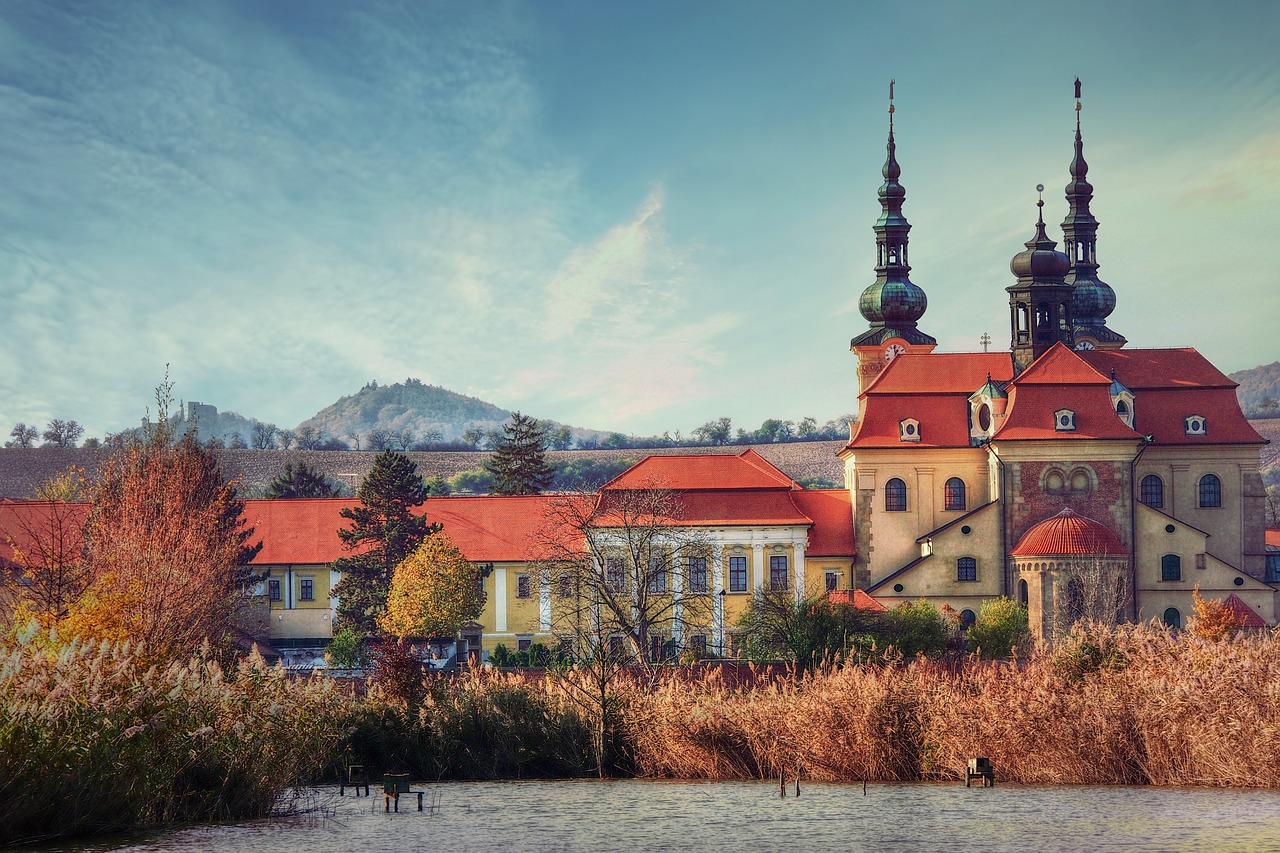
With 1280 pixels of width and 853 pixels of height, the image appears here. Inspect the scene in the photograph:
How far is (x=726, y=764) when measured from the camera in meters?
24.8

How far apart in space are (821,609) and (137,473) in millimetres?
19717

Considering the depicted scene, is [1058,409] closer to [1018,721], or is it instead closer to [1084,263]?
[1084,263]

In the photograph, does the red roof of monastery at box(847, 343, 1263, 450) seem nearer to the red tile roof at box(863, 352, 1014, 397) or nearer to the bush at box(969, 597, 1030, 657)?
the red tile roof at box(863, 352, 1014, 397)

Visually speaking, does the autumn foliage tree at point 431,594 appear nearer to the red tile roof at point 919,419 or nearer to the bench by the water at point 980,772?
the red tile roof at point 919,419

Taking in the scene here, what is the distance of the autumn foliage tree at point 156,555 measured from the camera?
2995 centimetres

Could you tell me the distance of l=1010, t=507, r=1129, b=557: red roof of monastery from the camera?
53625mm

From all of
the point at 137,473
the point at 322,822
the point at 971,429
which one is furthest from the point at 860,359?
the point at 322,822

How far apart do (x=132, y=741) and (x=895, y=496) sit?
4501cm

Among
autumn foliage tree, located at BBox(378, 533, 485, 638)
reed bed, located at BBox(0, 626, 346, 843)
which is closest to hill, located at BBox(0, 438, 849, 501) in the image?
autumn foliage tree, located at BBox(378, 533, 485, 638)

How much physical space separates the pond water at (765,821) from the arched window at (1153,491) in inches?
1588

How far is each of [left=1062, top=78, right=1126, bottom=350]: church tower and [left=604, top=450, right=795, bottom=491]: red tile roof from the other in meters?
20.6

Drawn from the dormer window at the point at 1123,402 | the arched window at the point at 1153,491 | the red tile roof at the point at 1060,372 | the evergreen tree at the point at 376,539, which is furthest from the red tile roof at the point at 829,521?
the evergreen tree at the point at 376,539

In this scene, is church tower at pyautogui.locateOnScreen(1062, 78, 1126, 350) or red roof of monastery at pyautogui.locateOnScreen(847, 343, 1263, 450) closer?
red roof of monastery at pyautogui.locateOnScreen(847, 343, 1263, 450)

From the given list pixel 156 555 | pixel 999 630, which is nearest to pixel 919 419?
pixel 999 630
